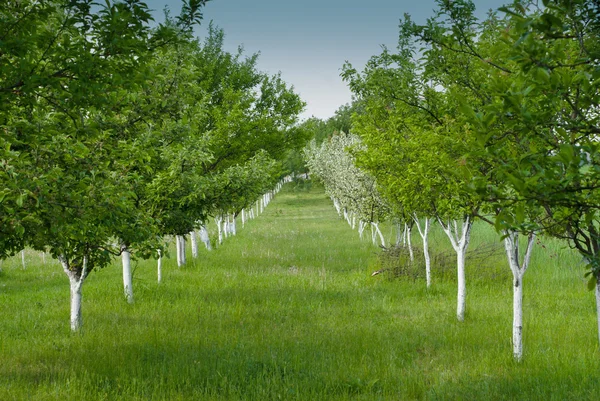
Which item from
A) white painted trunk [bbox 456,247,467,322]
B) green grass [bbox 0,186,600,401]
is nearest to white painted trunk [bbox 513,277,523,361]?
green grass [bbox 0,186,600,401]

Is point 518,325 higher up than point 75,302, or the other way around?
point 75,302

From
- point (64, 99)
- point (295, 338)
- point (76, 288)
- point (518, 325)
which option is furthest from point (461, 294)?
point (64, 99)

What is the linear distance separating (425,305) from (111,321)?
26.3 ft

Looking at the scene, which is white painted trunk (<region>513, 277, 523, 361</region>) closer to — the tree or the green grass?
the green grass

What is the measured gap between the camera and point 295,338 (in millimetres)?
10852

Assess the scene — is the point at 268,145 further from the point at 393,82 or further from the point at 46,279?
the point at 393,82

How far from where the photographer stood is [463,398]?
732 cm

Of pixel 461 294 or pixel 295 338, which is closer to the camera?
pixel 295 338

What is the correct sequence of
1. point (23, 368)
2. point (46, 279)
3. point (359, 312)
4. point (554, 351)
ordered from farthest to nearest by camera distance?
point (46, 279) → point (359, 312) → point (554, 351) → point (23, 368)

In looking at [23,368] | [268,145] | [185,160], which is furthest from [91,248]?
[268,145]

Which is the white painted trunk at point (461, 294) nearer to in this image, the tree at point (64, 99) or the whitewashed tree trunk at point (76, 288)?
the tree at point (64, 99)

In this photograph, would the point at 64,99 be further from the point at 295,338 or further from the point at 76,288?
the point at 295,338

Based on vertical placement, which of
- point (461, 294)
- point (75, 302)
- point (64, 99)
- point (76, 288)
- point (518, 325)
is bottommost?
point (461, 294)

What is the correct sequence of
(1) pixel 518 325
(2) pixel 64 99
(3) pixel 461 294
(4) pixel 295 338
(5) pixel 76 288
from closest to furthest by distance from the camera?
(2) pixel 64 99, (1) pixel 518 325, (4) pixel 295 338, (5) pixel 76 288, (3) pixel 461 294
